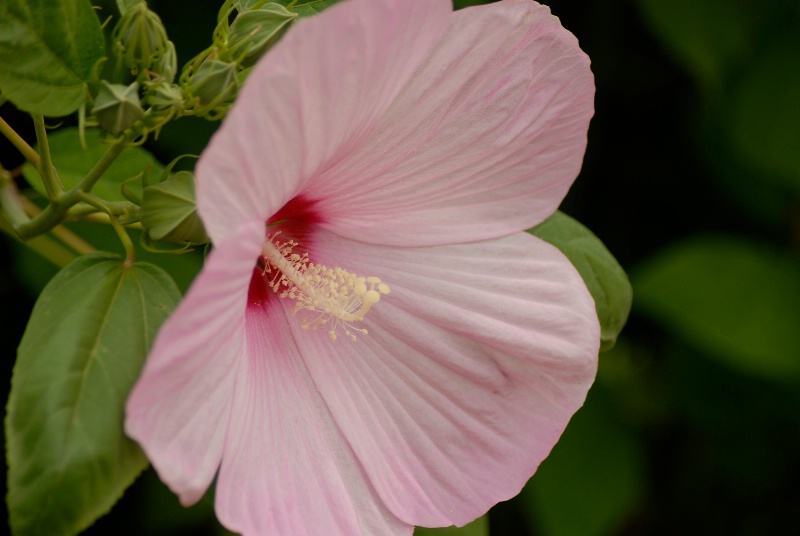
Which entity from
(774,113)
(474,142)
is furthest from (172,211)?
(774,113)

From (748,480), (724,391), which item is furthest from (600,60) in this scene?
(748,480)

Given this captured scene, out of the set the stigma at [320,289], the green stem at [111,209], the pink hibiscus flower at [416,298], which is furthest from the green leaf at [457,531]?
the green stem at [111,209]

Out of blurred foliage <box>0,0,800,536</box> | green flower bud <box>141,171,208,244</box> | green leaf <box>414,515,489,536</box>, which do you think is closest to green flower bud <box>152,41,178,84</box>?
green flower bud <box>141,171,208,244</box>

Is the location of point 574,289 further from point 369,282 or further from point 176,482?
point 176,482

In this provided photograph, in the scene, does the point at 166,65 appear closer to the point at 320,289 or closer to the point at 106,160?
the point at 106,160

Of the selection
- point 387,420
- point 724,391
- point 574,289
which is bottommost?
point 724,391

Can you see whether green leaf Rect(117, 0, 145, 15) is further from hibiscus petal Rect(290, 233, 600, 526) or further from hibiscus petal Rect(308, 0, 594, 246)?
hibiscus petal Rect(290, 233, 600, 526)
